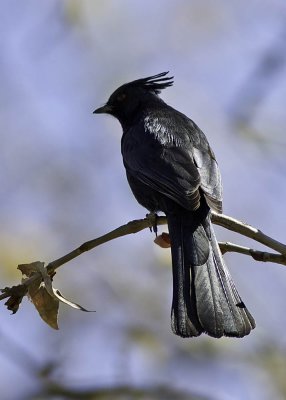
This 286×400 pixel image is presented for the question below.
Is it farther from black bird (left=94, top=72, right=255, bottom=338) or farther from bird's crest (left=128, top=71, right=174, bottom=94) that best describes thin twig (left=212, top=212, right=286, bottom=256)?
bird's crest (left=128, top=71, right=174, bottom=94)

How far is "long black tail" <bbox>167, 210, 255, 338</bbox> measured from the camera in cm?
380

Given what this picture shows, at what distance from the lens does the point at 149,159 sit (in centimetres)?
514

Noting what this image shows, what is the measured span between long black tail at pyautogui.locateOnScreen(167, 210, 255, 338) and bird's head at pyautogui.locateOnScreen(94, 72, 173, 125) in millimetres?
2100

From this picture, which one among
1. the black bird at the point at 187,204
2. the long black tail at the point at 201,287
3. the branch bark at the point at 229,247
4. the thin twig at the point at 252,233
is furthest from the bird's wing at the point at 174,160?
the branch bark at the point at 229,247

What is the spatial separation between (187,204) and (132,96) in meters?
2.45

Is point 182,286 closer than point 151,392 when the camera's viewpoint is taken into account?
Yes

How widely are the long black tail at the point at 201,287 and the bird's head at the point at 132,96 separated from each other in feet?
6.89

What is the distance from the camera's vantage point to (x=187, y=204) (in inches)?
176

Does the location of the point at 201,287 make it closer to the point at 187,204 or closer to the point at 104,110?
the point at 187,204

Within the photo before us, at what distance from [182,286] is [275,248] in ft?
2.55

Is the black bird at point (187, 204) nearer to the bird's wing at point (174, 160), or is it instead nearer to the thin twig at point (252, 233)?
the bird's wing at point (174, 160)

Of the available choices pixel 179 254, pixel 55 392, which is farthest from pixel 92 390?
pixel 179 254

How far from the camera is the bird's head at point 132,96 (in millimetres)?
6650

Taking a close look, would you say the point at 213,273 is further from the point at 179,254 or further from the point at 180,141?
the point at 180,141
